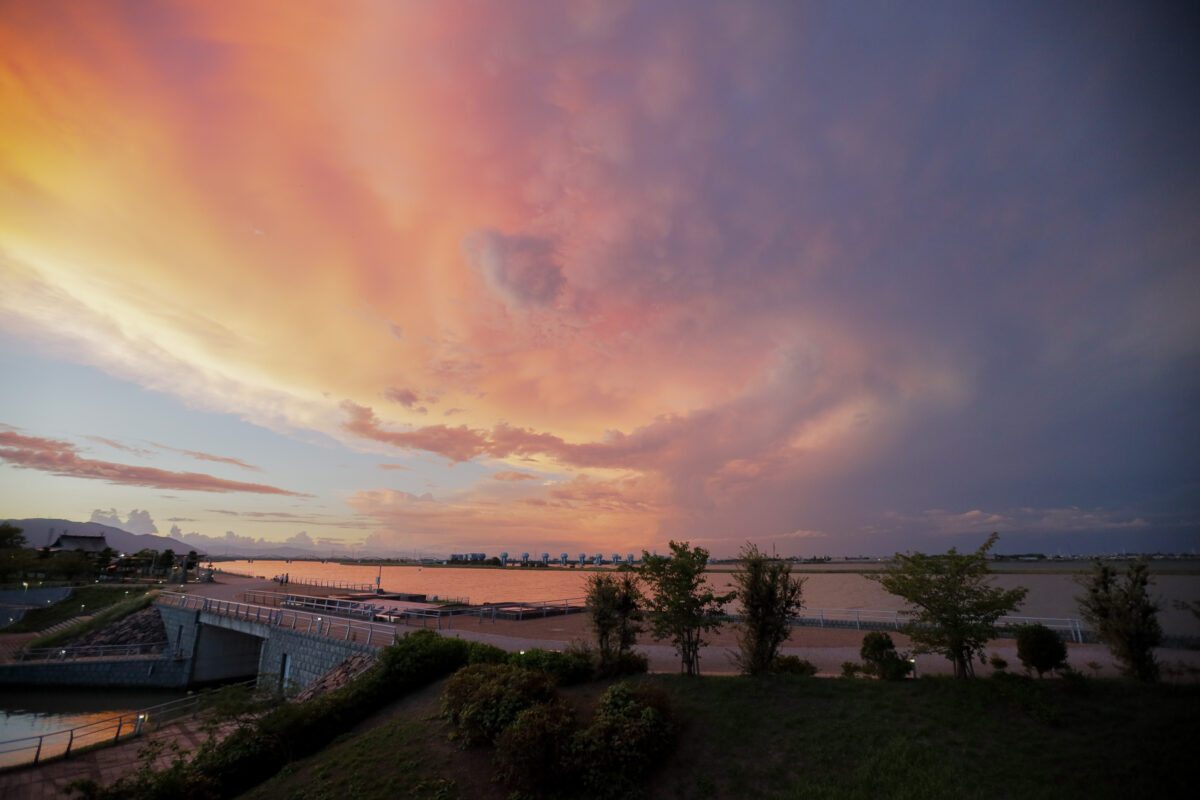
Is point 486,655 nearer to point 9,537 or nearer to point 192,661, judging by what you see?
point 192,661

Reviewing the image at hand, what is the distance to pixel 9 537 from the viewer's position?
7731 cm

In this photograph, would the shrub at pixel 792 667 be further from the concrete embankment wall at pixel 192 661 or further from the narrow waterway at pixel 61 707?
the narrow waterway at pixel 61 707

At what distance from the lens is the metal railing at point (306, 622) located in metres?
24.3

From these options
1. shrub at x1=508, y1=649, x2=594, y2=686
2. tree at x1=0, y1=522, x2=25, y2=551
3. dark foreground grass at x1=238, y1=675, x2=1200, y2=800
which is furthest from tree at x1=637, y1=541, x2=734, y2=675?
tree at x1=0, y1=522, x2=25, y2=551

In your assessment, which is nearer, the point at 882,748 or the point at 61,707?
the point at 882,748

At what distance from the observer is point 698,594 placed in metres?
Result: 16.8

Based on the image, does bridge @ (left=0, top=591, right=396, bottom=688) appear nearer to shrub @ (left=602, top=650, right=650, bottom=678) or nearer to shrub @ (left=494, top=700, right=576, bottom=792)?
shrub @ (left=602, top=650, right=650, bottom=678)

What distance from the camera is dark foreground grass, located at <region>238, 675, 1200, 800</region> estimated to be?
29.4 feet

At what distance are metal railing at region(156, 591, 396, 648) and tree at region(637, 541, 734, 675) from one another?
41.3 ft

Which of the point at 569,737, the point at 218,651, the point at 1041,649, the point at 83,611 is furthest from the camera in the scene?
the point at 83,611

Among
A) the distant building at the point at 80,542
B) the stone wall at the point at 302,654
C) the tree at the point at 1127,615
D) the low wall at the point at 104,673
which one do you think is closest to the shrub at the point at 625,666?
the stone wall at the point at 302,654

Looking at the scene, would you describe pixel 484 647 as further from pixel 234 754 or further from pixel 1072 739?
pixel 1072 739

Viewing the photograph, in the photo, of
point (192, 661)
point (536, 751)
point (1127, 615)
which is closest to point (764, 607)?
point (536, 751)

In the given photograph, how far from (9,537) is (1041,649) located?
118902 millimetres
